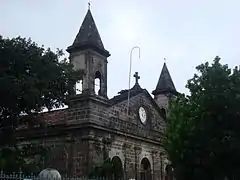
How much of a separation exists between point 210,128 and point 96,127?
7.23 metres

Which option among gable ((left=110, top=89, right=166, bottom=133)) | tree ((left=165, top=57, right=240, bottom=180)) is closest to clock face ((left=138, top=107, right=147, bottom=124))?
gable ((left=110, top=89, right=166, bottom=133))

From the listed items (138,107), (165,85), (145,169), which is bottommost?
(145,169)

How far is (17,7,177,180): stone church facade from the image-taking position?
23.8m

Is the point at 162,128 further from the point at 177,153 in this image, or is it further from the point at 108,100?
the point at 177,153

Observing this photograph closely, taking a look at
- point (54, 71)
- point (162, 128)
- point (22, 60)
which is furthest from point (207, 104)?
point (162, 128)

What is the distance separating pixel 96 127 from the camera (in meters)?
23.8

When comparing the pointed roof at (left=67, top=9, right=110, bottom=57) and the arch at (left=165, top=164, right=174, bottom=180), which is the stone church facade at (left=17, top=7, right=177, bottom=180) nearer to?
the pointed roof at (left=67, top=9, right=110, bottom=57)

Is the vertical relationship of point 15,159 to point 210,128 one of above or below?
below

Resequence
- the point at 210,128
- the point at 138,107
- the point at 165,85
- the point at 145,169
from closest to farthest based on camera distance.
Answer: the point at 210,128
the point at 138,107
the point at 145,169
the point at 165,85

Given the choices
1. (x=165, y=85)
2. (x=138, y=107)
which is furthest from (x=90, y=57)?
(x=165, y=85)

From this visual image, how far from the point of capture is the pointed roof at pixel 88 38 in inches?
978

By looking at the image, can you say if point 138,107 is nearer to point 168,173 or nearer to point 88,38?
point 168,173

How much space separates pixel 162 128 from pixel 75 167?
949 cm

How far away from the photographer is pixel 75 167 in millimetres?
23719
